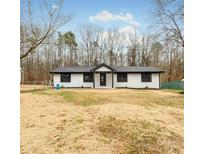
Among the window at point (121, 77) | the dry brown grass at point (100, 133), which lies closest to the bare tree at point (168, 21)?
the dry brown grass at point (100, 133)

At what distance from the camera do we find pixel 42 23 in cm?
613

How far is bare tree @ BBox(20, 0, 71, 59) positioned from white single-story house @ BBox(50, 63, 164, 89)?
5.60 m

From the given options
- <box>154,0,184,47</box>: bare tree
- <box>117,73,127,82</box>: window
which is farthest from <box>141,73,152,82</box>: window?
<box>154,0,184,47</box>: bare tree

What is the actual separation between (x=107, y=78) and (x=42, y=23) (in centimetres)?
748

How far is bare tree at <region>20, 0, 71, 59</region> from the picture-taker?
503cm

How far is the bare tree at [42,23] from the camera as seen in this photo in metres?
5.03

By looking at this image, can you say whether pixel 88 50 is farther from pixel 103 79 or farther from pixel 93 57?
pixel 103 79

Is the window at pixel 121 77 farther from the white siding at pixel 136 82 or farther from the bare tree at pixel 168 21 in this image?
the bare tree at pixel 168 21

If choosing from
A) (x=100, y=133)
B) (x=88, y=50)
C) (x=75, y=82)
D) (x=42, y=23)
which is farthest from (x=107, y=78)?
(x=100, y=133)

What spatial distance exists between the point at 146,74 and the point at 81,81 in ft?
14.5

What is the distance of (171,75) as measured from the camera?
Answer: 13.7 m

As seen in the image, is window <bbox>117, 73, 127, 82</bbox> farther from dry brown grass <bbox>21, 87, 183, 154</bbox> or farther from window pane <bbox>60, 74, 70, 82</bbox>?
dry brown grass <bbox>21, 87, 183, 154</bbox>
